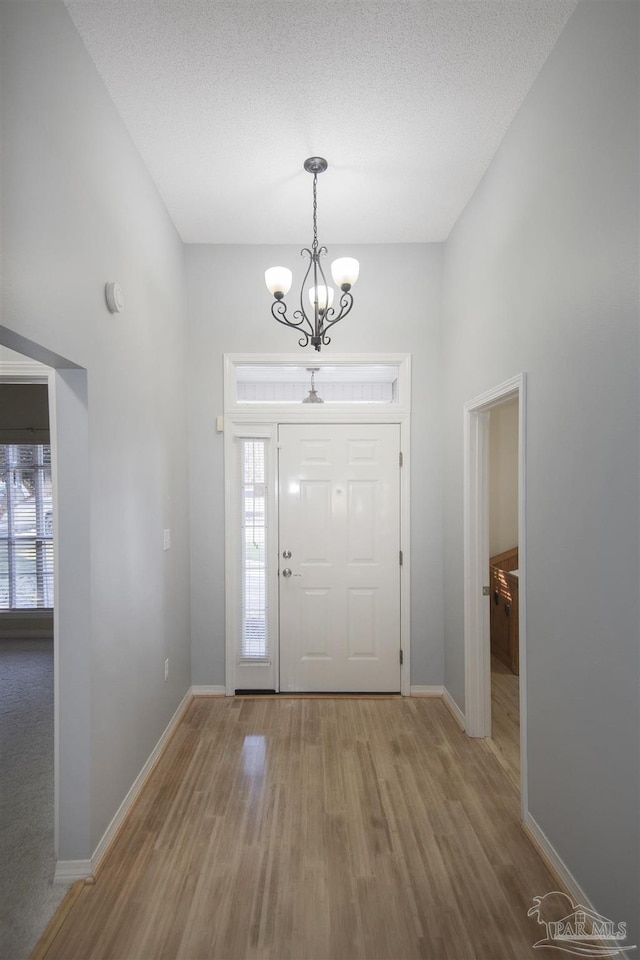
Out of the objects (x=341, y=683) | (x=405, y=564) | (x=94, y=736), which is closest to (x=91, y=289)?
(x=94, y=736)

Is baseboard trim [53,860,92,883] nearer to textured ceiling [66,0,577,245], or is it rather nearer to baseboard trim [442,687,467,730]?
baseboard trim [442,687,467,730]

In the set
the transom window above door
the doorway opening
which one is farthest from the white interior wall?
the transom window above door

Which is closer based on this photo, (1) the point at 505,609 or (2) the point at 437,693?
(2) the point at 437,693

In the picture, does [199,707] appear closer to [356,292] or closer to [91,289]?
[91,289]

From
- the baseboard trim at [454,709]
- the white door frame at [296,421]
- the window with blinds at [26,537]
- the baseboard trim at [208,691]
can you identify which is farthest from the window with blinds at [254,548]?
the window with blinds at [26,537]

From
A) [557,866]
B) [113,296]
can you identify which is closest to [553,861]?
[557,866]

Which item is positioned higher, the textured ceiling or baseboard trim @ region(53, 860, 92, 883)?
the textured ceiling

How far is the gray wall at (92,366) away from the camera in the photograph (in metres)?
1.43

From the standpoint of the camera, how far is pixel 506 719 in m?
3.04

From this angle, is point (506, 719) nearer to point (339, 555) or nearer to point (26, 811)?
point (339, 555)

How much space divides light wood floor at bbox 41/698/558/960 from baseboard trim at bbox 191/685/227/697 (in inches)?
18.9

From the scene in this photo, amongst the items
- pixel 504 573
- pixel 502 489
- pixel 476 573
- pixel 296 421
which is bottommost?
pixel 504 573

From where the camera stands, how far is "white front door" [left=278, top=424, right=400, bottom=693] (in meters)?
3.41

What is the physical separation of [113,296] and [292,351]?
1521 millimetres
